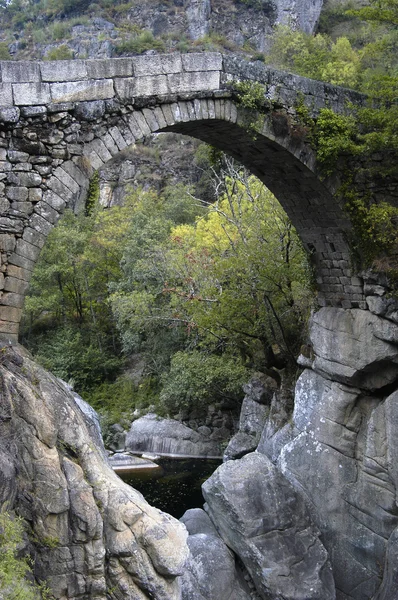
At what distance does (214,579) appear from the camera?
8570 millimetres

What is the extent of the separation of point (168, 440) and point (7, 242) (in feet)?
38.1

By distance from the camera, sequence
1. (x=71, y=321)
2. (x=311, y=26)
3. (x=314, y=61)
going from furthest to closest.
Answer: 1. (x=311, y=26)
2. (x=71, y=321)
3. (x=314, y=61)

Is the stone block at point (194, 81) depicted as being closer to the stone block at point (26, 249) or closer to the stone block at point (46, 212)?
the stone block at point (46, 212)

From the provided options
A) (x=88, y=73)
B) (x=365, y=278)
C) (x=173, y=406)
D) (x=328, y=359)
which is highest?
(x=88, y=73)

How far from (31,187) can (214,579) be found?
610 cm

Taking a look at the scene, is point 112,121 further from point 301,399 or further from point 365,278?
point 301,399

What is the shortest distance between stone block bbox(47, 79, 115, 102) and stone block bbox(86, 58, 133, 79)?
71 millimetres

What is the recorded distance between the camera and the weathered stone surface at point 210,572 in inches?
325

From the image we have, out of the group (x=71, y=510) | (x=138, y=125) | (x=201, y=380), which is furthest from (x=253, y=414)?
(x=138, y=125)

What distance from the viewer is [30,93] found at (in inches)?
242

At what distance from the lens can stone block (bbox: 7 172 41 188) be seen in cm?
613

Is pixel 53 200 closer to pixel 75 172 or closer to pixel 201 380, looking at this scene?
pixel 75 172

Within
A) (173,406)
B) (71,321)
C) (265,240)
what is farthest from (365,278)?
(71,321)

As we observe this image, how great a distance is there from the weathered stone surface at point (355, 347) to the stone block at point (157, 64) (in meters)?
4.89
